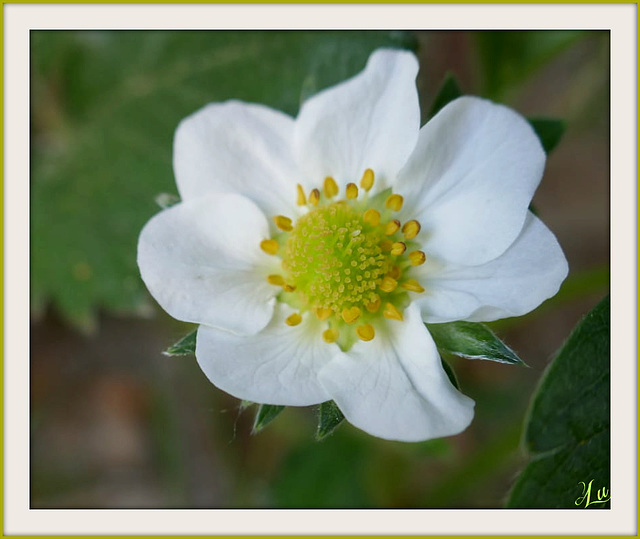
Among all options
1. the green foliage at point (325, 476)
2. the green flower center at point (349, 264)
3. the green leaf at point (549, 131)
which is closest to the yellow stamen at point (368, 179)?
the green flower center at point (349, 264)

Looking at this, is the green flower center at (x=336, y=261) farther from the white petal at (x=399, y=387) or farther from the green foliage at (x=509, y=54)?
the green foliage at (x=509, y=54)

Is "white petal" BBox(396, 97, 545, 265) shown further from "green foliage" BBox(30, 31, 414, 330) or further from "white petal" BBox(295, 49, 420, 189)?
"green foliage" BBox(30, 31, 414, 330)

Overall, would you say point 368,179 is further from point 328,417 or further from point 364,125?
point 328,417

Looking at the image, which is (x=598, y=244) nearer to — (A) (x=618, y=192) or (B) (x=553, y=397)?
(A) (x=618, y=192)

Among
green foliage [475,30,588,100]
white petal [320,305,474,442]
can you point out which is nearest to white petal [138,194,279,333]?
white petal [320,305,474,442]

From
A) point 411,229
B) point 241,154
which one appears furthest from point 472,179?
point 241,154
